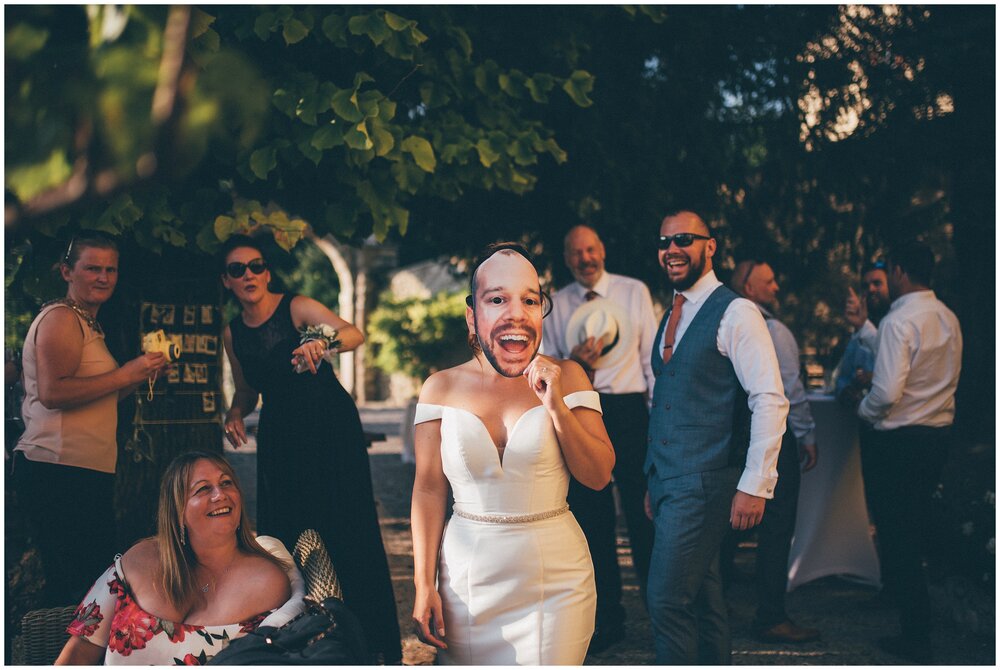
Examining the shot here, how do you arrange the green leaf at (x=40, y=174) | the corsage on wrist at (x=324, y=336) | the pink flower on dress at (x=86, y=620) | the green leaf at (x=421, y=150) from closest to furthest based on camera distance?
the green leaf at (x=40, y=174)
the pink flower on dress at (x=86, y=620)
the corsage on wrist at (x=324, y=336)
the green leaf at (x=421, y=150)

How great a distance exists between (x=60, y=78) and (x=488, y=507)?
178cm

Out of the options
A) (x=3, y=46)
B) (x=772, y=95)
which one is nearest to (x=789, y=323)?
(x=772, y=95)

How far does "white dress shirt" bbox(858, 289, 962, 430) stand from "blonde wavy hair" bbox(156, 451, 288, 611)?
11.3ft

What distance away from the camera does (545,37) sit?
644 cm

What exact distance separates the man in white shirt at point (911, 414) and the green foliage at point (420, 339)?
7.80m

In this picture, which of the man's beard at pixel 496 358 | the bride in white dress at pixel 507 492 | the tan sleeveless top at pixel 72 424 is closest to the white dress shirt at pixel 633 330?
the tan sleeveless top at pixel 72 424

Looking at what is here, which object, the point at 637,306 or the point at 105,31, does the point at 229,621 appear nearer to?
the point at 105,31

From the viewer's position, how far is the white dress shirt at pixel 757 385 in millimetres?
3488

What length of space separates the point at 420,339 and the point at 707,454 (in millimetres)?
9846

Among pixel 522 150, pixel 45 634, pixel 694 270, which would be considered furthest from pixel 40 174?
pixel 522 150

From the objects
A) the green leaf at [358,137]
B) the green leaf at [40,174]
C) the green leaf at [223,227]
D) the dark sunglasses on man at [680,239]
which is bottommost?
the green leaf at [40,174]

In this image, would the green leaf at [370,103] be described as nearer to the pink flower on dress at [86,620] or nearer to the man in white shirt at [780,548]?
the man in white shirt at [780,548]

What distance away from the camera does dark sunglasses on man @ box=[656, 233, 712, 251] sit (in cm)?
390

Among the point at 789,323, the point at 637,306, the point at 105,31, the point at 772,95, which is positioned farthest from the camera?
the point at 789,323
